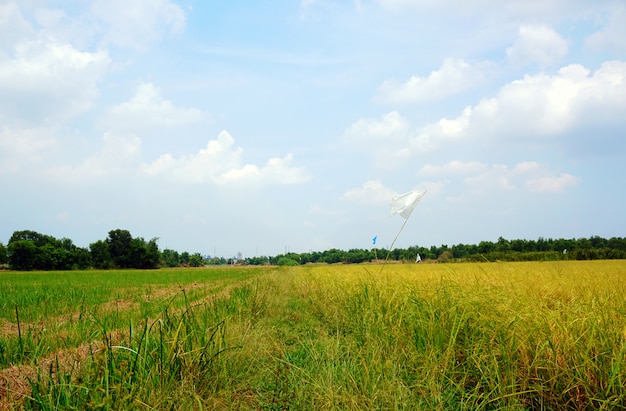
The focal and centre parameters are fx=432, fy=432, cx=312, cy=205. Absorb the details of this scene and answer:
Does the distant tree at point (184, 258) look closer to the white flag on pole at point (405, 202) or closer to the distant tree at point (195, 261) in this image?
the distant tree at point (195, 261)

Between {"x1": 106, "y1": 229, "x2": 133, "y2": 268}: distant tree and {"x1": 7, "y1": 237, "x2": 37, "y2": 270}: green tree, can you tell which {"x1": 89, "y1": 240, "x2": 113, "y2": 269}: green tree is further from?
{"x1": 7, "y1": 237, "x2": 37, "y2": 270}: green tree

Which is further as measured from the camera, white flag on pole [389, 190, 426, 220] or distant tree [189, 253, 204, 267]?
distant tree [189, 253, 204, 267]

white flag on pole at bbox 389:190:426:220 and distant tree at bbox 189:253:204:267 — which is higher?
white flag on pole at bbox 389:190:426:220

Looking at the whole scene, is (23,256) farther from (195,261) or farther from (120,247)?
(195,261)

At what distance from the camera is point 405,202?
6395mm

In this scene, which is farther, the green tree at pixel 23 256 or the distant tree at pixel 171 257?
the distant tree at pixel 171 257

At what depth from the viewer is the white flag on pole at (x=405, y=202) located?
631 centimetres

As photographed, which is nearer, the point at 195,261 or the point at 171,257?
the point at 171,257

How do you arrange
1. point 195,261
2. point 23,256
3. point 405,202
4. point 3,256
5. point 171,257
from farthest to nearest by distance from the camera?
point 195,261 → point 171,257 → point 3,256 → point 23,256 → point 405,202

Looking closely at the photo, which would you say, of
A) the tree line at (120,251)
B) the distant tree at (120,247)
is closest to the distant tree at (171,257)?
the tree line at (120,251)

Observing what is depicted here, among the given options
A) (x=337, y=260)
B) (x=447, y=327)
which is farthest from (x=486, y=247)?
(x=447, y=327)

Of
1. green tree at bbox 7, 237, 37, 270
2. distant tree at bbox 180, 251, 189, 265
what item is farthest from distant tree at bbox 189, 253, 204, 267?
green tree at bbox 7, 237, 37, 270

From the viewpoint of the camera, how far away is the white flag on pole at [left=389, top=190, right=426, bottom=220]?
20.7 feet

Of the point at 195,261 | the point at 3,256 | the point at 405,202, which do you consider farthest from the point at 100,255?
the point at 405,202
